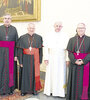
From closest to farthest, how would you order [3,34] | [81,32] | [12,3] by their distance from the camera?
[81,32] → [3,34] → [12,3]

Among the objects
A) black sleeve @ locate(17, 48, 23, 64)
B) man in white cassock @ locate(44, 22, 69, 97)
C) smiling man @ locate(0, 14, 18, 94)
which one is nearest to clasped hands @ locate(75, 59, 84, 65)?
man in white cassock @ locate(44, 22, 69, 97)

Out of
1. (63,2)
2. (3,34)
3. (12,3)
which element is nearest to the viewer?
(3,34)

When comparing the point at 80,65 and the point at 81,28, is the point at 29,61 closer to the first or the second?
the point at 80,65

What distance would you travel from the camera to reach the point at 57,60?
4125 mm

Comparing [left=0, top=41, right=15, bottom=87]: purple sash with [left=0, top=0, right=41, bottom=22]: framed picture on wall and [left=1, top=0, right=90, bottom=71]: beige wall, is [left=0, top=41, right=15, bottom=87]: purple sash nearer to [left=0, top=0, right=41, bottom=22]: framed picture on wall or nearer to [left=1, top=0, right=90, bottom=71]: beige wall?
[left=1, top=0, right=90, bottom=71]: beige wall

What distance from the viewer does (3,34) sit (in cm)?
414

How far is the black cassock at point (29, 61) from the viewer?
420 cm

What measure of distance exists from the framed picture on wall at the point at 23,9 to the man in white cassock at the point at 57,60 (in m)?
1.80

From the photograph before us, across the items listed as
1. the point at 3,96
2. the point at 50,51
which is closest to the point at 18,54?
the point at 50,51

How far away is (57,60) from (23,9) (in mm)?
3076

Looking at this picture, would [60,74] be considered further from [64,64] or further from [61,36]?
[61,36]

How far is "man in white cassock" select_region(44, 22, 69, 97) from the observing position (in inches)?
163

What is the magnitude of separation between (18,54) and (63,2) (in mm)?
2201

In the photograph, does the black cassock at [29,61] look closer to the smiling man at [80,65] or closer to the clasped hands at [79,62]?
the smiling man at [80,65]
